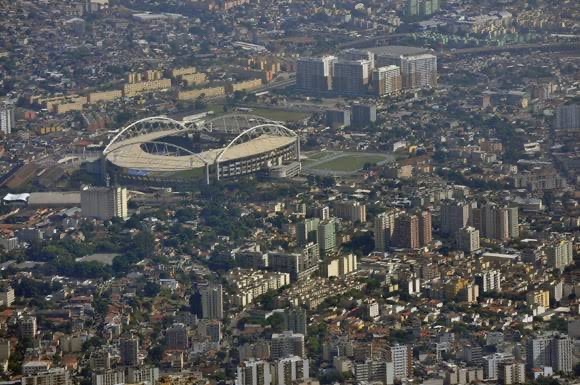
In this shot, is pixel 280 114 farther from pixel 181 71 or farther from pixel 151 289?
pixel 151 289

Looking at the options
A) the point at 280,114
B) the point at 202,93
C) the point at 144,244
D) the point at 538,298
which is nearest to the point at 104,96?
the point at 202,93

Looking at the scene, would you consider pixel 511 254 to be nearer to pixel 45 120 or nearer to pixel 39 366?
pixel 39 366

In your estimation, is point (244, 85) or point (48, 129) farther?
point (244, 85)

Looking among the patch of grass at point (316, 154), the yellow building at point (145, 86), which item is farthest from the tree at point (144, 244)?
the yellow building at point (145, 86)

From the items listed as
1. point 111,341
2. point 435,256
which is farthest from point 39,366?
point 435,256

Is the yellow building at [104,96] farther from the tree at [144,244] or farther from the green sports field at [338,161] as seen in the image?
the tree at [144,244]

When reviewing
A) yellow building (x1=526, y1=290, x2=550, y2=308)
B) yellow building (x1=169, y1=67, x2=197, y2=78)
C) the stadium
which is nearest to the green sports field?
the stadium
